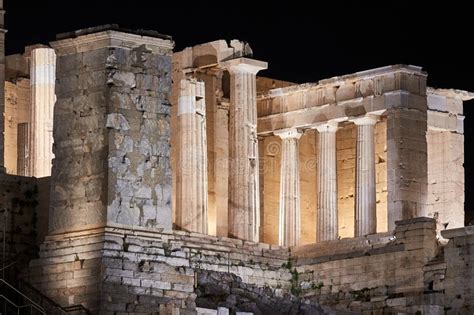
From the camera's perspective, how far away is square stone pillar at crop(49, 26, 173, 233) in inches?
2788

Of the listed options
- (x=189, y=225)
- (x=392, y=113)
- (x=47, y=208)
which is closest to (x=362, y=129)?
(x=392, y=113)

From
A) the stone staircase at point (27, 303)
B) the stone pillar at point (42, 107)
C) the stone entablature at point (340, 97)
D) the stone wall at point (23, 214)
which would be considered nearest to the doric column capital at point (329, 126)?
the stone entablature at point (340, 97)

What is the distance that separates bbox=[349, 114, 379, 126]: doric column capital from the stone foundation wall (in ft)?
20.0

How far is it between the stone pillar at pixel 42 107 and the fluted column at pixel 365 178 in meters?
11.2

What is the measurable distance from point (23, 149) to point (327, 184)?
11.5 meters

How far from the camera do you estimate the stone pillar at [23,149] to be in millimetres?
88562

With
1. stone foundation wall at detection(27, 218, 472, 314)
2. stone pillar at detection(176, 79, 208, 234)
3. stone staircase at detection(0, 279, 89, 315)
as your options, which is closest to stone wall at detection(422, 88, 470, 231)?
stone foundation wall at detection(27, 218, 472, 314)

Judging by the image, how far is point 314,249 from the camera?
87.8 m

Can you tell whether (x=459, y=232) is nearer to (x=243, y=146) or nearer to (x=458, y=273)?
(x=458, y=273)

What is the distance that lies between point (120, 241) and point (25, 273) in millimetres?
3556

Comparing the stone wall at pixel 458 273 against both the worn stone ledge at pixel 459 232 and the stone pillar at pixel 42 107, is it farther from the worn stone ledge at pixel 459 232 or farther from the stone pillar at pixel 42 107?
the stone pillar at pixel 42 107

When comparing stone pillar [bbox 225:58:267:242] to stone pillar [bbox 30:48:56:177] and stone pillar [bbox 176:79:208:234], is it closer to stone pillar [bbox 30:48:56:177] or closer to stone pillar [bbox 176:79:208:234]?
stone pillar [bbox 176:79:208:234]

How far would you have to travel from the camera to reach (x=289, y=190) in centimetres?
9438

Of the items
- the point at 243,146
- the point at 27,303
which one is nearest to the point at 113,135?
the point at 27,303
